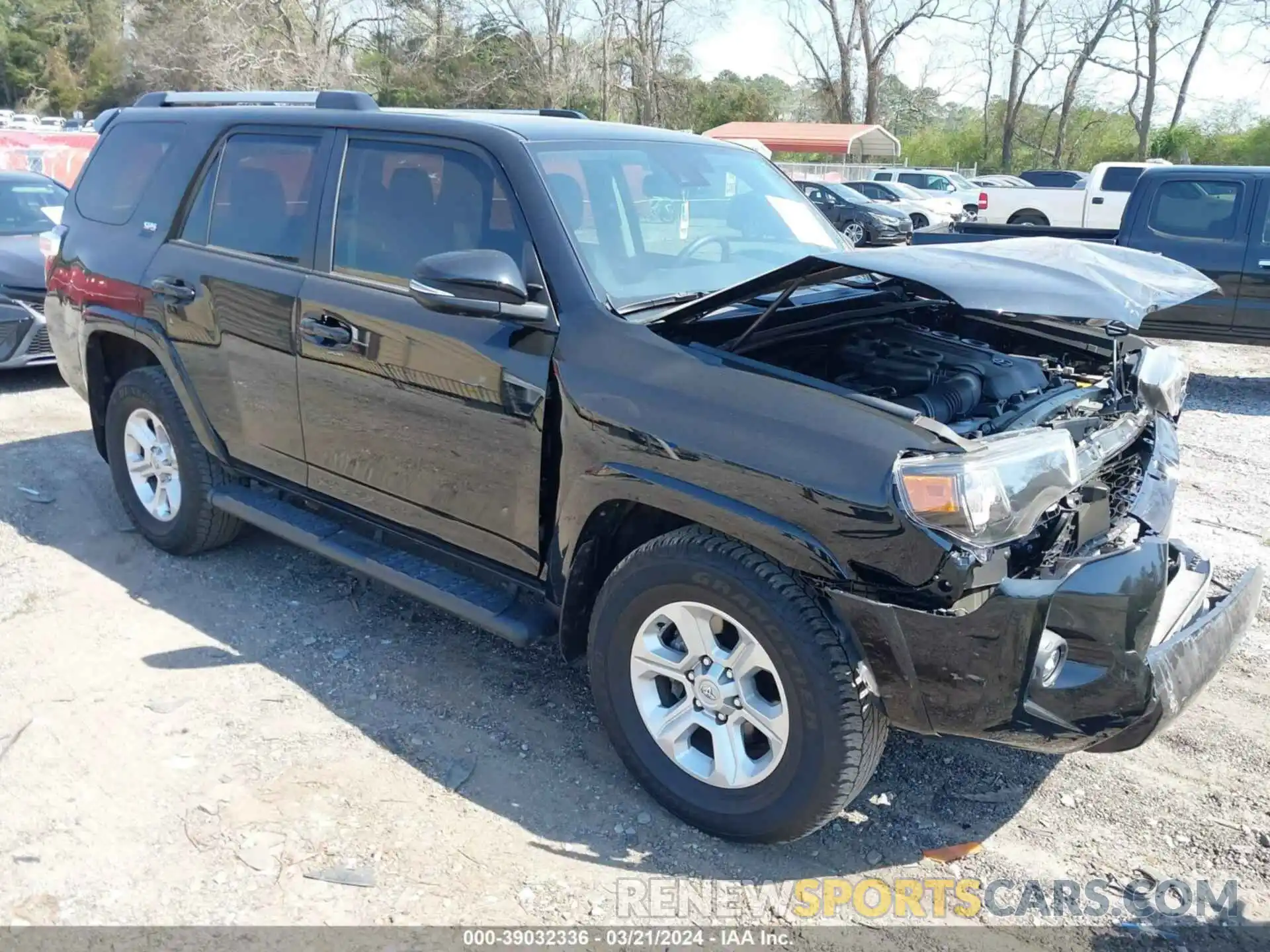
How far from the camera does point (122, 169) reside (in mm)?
4883

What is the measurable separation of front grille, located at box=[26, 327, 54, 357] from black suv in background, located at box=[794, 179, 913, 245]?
49.9 ft

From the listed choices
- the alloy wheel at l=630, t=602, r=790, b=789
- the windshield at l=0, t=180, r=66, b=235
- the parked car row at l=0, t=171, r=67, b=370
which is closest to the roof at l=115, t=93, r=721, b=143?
the alloy wheel at l=630, t=602, r=790, b=789

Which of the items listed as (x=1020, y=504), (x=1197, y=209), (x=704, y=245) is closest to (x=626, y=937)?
(x=1020, y=504)

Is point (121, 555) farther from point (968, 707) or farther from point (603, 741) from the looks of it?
point (968, 707)

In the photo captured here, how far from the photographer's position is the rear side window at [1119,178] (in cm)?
1869

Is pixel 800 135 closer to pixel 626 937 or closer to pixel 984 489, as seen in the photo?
pixel 984 489

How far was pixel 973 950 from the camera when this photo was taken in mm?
2605

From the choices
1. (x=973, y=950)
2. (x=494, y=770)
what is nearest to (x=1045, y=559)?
(x=973, y=950)

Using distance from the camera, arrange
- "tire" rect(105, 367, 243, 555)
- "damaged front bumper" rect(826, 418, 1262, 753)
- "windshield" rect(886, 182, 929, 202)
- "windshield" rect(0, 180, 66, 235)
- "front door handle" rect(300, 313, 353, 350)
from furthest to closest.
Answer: "windshield" rect(886, 182, 929, 202) → "windshield" rect(0, 180, 66, 235) → "tire" rect(105, 367, 243, 555) → "front door handle" rect(300, 313, 353, 350) → "damaged front bumper" rect(826, 418, 1262, 753)

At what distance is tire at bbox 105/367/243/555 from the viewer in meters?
4.66

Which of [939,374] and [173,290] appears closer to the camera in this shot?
[939,374]

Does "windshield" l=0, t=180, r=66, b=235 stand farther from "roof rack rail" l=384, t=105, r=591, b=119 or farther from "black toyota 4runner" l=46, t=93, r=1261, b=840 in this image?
"roof rack rail" l=384, t=105, r=591, b=119

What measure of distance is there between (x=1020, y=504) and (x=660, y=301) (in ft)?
4.18

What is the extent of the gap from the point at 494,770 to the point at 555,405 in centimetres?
119
